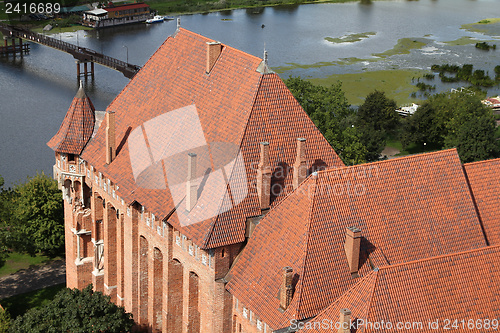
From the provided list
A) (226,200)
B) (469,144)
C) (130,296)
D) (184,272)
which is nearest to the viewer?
(226,200)

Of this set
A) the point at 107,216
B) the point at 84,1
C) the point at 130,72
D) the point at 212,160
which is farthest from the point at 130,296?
the point at 84,1

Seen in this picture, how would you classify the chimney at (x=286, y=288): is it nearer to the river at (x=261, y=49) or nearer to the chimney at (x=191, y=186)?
the chimney at (x=191, y=186)

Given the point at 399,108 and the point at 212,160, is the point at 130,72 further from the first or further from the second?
the point at 212,160

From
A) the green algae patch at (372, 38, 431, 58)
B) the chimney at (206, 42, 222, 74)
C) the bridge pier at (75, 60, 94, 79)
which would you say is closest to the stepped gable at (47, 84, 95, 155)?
the chimney at (206, 42, 222, 74)

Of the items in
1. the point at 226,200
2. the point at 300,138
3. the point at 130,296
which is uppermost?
the point at 300,138

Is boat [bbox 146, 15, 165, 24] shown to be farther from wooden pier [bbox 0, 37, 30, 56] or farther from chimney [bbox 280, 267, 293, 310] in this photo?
chimney [bbox 280, 267, 293, 310]

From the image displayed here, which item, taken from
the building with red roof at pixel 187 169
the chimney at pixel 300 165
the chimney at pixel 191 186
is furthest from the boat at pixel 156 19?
the chimney at pixel 300 165

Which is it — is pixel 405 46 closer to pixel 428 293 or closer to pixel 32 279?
pixel 32 279
